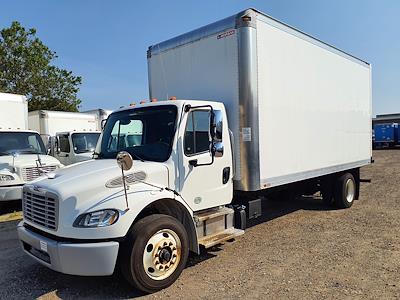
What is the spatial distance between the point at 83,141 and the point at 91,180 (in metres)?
9.40

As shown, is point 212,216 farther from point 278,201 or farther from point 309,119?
point 278,201

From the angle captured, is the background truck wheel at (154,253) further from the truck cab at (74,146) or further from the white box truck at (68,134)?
the truck cab at (74,146)

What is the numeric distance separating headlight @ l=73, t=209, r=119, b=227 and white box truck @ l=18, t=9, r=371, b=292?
0.04 feet

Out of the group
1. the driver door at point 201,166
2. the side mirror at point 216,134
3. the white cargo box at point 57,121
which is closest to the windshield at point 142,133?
the driver door at point 201,166

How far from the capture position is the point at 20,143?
11.1 meters

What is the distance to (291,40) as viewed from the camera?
22.5ft

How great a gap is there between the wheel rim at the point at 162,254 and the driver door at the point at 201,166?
2.32ft

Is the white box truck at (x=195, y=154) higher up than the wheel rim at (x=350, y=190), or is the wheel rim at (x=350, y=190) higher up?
the white box truck at (x=195, y=154)

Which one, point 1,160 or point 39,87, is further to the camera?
point 39,87

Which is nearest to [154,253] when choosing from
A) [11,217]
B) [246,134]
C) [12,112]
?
[246,134]

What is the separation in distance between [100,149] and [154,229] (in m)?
1.95

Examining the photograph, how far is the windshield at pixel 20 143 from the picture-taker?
10.7 m

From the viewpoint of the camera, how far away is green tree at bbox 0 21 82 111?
26.6 metres

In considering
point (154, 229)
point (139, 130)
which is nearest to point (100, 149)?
point (139, 130)
